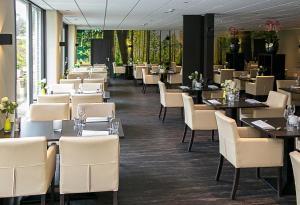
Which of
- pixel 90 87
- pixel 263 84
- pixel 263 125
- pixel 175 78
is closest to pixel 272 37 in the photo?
pixel 263 84

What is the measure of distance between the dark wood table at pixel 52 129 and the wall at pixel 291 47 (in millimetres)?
17558

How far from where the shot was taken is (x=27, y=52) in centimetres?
920

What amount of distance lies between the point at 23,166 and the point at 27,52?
625cm

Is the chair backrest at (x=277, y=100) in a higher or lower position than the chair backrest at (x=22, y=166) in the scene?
higher

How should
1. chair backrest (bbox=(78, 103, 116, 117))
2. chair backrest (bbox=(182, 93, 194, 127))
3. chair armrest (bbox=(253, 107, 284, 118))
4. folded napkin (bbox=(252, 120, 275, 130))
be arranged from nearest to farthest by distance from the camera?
folded napkin (bbox=(252, 120, 275, 130)), chair backrest (bbox=(78, 103, 116, 117)), chair backrest (bbox=(182, 93, 194, 127)), chair armrest (bbox=(253, 107, 284, 118))

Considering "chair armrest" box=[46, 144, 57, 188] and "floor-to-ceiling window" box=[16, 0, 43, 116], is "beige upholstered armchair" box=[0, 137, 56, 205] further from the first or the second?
"floor-to-ceiling window" box=[16, 0, 43, 116]

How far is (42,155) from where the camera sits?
3443mm

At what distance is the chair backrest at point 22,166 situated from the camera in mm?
3350

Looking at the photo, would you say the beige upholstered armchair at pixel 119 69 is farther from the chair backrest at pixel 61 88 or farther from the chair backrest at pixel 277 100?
the chair backrest at pixel 277 100

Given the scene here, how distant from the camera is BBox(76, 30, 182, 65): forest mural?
22.9 meters

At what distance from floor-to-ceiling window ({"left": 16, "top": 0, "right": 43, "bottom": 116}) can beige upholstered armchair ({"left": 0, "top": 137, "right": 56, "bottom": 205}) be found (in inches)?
189

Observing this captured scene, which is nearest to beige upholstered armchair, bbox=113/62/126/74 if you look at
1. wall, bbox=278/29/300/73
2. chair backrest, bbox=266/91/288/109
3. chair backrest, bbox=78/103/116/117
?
wall, bbox=278/29/300/73

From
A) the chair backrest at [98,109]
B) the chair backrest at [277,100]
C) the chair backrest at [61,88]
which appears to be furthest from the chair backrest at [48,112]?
the chair backrest at [277,100]

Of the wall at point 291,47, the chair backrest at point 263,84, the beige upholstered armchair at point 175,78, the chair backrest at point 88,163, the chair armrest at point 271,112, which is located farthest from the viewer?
the wall at point 291,47
